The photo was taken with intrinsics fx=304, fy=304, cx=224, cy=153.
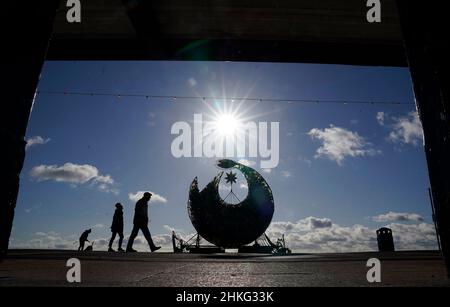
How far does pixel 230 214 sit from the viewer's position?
9664 millimetres

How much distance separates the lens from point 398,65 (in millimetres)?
6918

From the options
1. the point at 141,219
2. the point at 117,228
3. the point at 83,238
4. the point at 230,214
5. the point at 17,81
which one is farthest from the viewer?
the point at 83,238

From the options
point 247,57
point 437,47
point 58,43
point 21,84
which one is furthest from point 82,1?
point 437,47

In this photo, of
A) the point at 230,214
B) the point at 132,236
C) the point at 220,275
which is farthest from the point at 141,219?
the point at 220,275

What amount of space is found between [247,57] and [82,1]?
3.40m

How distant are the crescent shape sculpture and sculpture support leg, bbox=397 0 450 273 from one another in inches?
308

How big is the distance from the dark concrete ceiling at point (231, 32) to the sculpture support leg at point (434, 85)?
3.63 meters

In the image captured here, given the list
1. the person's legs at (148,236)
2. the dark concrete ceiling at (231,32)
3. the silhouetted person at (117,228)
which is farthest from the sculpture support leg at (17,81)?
the silhouetted person at (117,228)

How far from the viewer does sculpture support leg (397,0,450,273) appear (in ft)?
6.75

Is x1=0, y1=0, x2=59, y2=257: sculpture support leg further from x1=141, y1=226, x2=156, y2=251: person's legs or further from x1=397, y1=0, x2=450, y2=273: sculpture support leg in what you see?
x1=141, y1=226, x2=156, y2=251: person's legs

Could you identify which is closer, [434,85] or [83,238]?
[434,85]

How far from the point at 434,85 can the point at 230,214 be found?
7.98 m

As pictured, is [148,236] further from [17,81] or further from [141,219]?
[17,81]
